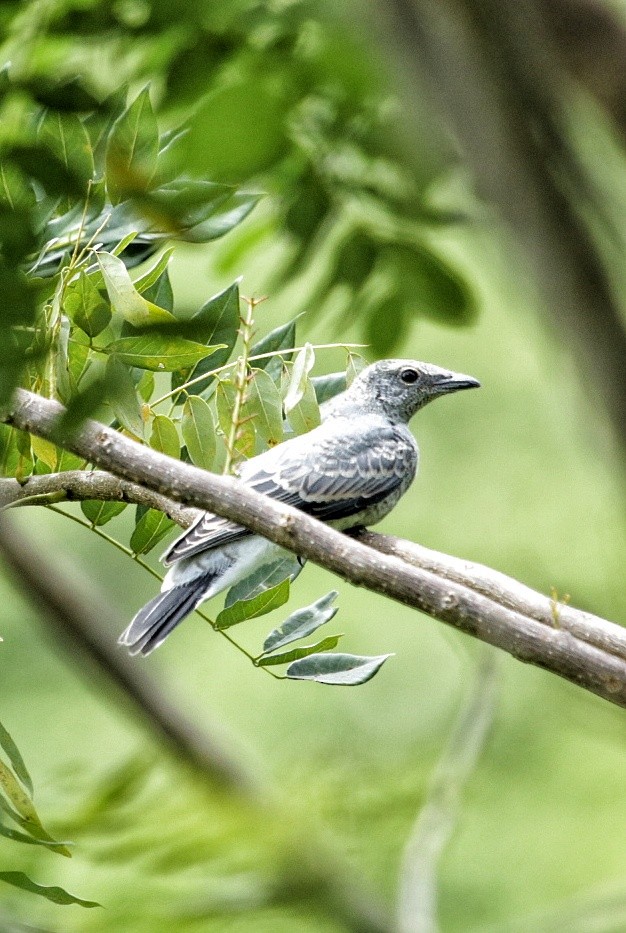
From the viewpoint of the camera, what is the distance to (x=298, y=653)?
1.61 metres

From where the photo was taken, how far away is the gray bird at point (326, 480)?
231cm

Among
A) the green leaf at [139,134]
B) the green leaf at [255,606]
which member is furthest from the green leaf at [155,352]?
the green leaf at [255,606]

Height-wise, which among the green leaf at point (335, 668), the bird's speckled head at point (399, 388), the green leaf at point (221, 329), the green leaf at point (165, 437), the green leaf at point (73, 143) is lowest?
the green leaf at point (335, 668)

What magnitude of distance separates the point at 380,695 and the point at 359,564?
6507 mm

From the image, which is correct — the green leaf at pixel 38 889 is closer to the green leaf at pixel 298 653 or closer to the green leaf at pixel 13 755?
the green leaf at pixel 13 755

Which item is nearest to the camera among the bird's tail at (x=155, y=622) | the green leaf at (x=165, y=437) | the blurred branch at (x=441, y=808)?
the green leaf at (x=165, y=437)

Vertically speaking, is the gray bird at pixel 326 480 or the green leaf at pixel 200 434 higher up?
the gray bird at pixel 326 480

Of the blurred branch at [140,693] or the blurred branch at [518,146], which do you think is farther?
the blurred branch at [140,693]

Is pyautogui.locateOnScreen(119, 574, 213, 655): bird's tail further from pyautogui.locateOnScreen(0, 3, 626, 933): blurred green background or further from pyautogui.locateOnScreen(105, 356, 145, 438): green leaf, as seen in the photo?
pyautogui.locateOnScreen(105, 356, 145, 438): green leaf

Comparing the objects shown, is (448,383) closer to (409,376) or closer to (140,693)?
(409,376)

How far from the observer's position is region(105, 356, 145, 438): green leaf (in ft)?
3.32

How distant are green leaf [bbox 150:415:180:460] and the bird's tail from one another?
1.83 feet

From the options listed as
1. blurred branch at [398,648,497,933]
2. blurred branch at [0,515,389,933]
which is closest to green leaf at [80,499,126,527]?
blurred branch at [0,515,389,933]

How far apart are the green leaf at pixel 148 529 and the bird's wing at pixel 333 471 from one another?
0.64 meters
